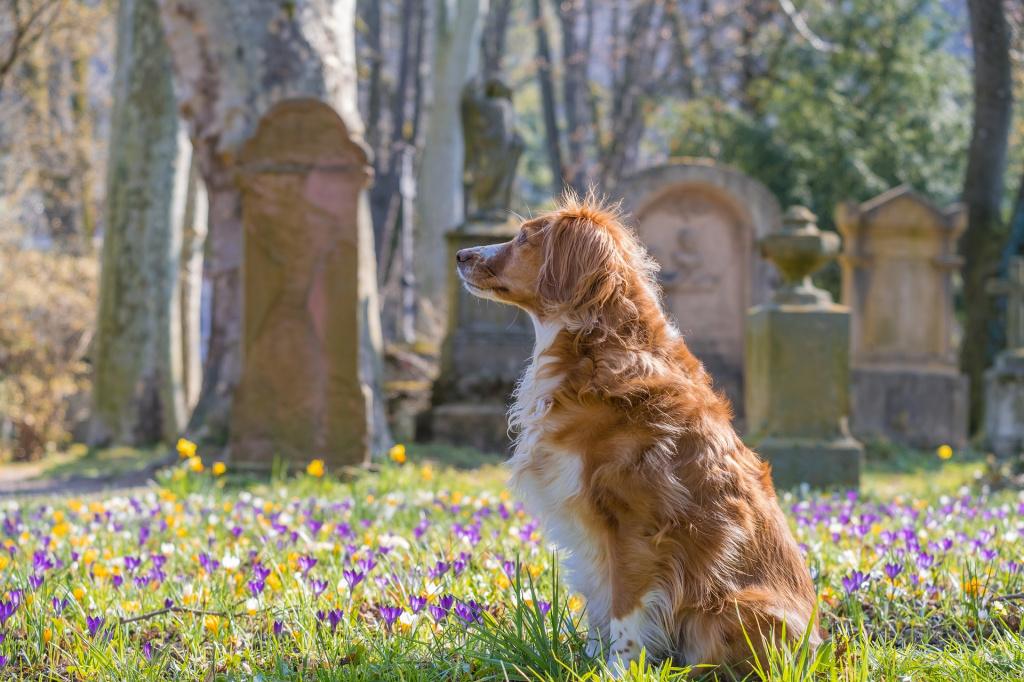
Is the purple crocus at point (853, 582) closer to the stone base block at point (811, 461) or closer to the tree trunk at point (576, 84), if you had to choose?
the stone base block at point (811, 461)

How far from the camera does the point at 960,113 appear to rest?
2142cm

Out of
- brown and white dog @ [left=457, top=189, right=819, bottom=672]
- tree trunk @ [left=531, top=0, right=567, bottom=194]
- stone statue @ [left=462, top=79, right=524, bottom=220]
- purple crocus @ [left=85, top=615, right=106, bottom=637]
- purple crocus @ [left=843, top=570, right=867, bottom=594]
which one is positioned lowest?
purple crocus @ [left=85, top=615, right=106, bottom=637]

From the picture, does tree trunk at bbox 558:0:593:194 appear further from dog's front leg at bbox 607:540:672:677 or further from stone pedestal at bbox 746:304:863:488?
dog's front leg at bbox 607:540:672:677

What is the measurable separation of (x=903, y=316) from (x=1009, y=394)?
3.27m

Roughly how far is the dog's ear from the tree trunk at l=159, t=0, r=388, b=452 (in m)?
6.23

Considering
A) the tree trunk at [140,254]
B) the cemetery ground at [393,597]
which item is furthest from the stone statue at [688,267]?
the cemetery ground at [393,597]

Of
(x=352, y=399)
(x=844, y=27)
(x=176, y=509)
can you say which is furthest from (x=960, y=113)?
(x=176, y=509)

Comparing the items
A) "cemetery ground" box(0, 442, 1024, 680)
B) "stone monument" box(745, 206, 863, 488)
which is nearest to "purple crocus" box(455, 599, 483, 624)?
"cemetery ground" box(0, 442, 1024, 680)

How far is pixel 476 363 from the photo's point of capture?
1288 cm

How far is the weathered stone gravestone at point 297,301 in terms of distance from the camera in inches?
334

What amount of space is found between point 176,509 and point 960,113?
19.3m

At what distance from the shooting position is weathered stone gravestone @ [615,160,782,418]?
45.3 ft

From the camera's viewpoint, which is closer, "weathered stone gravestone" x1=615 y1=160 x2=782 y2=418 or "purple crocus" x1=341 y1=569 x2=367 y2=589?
"purple crocus" x1=341 y1=569 x2=367 y2=589

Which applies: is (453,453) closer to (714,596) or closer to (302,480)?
(302,480)
